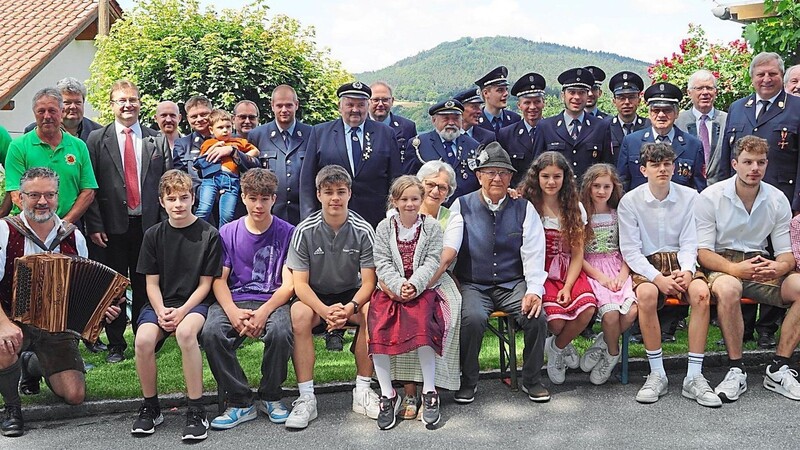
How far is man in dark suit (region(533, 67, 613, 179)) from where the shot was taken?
300 inches

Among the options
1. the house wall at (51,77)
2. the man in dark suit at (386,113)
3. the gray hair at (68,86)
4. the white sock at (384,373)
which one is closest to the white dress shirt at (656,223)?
the white sock at (384,373)

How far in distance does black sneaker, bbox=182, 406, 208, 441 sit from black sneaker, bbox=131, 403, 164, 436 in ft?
0.74

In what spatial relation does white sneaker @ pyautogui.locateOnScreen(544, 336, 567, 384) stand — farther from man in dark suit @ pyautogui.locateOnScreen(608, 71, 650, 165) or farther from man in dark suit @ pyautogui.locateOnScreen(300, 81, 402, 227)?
man in dark suit @ pyautogui.locateOnScreen(608, 71, 650, 165)

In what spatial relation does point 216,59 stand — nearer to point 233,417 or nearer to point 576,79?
point 576,79

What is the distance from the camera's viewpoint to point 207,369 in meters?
6.45

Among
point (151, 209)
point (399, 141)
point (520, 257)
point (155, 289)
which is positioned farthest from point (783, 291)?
point (151, 209)

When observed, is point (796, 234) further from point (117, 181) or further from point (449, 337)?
point (117, 181)

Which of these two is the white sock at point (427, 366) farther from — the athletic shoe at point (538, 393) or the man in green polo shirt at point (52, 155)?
the man in green polo shirt at point (52, 155)

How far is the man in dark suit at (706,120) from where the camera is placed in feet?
→ 25.7

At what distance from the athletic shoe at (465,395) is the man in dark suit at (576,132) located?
2.57 metres

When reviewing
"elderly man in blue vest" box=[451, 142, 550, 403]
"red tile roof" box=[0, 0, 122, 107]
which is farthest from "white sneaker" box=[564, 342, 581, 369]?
"red tile roof" box=[0, 0, 122, 107]

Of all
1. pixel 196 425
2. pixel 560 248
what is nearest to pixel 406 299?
pixel 560 248

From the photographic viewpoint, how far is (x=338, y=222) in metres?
5.96

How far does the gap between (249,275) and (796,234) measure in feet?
13.8
